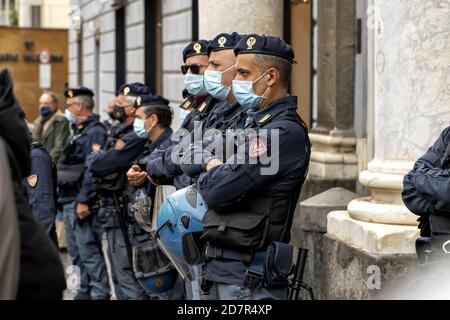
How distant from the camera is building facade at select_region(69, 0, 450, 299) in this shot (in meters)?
6.39

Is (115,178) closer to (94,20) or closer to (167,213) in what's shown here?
(167,213)

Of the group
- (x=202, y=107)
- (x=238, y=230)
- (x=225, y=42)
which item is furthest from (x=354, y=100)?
(x=238, y=230)

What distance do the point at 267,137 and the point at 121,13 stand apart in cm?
1499

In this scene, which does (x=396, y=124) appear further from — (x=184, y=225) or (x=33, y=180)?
(x=33, y=180)

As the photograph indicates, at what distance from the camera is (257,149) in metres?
4.99

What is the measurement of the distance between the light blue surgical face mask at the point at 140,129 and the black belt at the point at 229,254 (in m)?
3.02

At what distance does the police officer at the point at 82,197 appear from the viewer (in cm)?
933

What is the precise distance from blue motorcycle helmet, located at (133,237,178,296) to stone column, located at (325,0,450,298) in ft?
4.30

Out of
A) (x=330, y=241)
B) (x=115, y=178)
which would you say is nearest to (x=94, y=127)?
(x=115, y=178)

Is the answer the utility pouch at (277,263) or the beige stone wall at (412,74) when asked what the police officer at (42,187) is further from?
the beige stone wall at (412,74)

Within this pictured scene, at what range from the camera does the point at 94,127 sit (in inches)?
390

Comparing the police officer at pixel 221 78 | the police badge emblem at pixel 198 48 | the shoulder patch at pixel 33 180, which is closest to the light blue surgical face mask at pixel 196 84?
the police badge emblem at pixel 198 48

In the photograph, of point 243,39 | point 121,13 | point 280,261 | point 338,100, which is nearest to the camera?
point 280,261

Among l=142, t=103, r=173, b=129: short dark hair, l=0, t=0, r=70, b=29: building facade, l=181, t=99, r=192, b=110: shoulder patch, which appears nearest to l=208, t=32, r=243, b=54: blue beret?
l=181, t=99, r=192, b=110: shoulder patch
